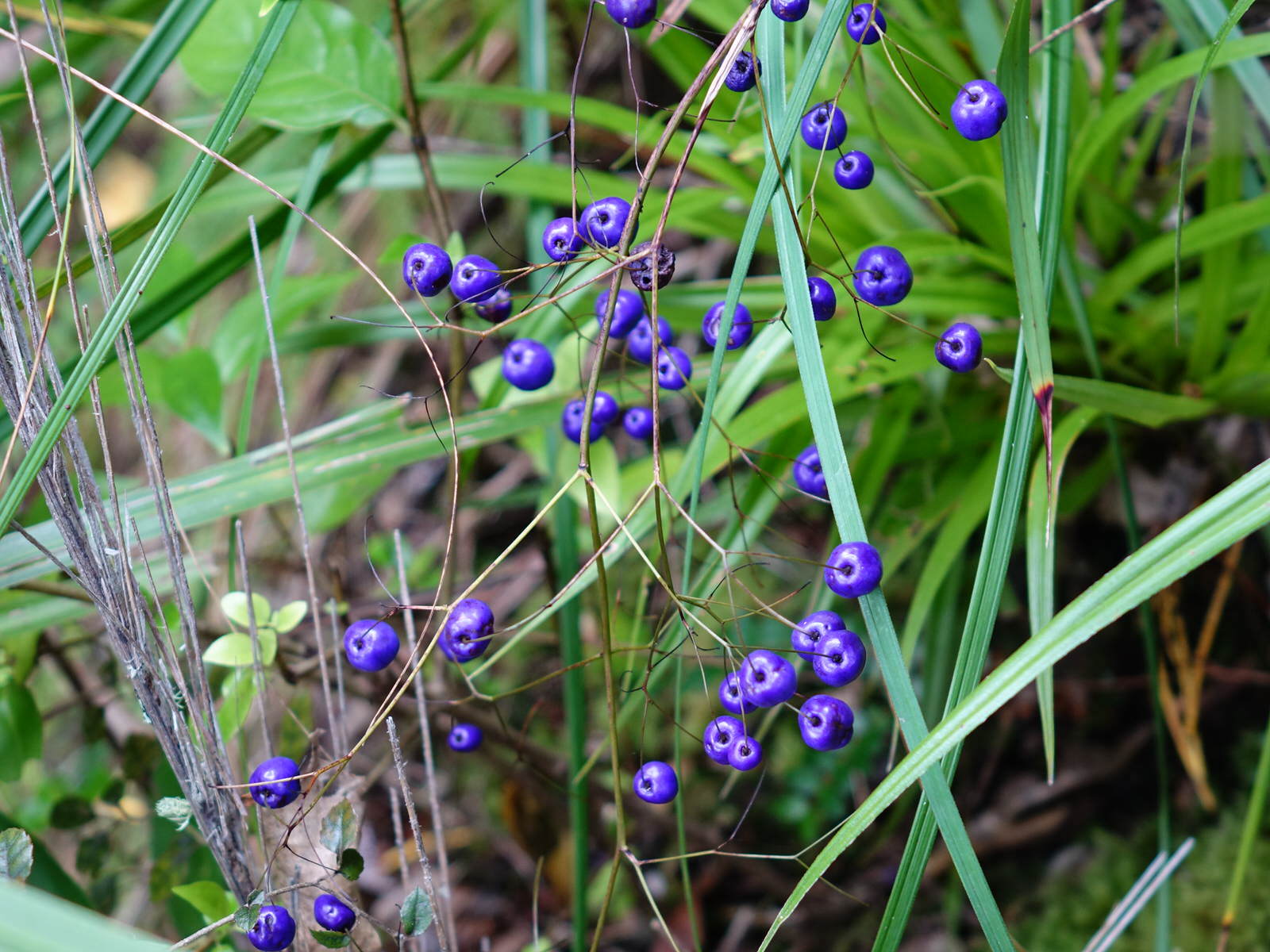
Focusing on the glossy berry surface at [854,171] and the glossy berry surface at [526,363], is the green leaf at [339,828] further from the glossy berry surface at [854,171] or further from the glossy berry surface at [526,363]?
the glossy berry surface at [854,171]

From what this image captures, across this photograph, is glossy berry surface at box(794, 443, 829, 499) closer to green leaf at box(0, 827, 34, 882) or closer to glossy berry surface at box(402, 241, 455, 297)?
glossy berry surface at box(402, 241, 455, 297)

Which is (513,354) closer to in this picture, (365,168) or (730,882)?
(365,168)

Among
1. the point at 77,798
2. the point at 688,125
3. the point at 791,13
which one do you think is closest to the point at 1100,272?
the point at 688,125

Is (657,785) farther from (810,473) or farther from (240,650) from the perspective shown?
(240,650)

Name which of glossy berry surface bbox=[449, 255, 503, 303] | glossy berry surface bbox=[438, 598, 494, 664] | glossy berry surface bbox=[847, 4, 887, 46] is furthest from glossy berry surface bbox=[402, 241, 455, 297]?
glossy berry surface bbox=[847, 4, 887, 46]

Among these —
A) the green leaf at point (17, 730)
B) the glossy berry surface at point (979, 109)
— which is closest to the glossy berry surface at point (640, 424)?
the glossy berry surface at point (979, 109)
